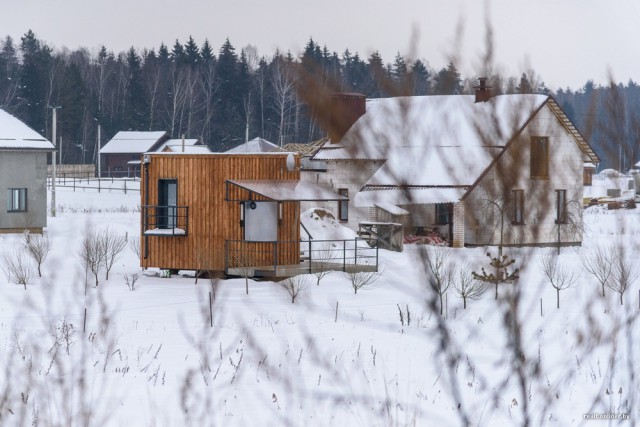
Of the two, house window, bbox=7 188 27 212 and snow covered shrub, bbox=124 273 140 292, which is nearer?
snow covered shrub, bbox=124 273 140 292

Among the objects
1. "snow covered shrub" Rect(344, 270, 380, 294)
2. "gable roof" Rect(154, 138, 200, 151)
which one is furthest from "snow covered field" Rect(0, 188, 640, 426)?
"gable roof" Rect(154, 138, 200, 151)

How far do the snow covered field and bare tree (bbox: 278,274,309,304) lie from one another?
9.0 inches

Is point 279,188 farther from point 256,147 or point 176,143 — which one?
point 176,143

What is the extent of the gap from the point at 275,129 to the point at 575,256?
176ft

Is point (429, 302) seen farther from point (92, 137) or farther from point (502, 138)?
point (92, 137)

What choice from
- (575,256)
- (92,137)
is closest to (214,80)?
(92,137)

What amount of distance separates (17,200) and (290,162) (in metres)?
16.7

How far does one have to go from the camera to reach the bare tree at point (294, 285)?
68.6ft

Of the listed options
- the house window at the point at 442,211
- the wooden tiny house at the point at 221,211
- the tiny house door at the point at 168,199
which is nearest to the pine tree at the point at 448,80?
the house window at the point at 442,211

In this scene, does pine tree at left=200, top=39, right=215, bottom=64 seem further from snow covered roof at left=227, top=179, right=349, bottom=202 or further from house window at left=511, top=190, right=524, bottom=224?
house window at left=511, top=190, right=524, bottom=224

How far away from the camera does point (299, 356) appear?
1489 centimetres

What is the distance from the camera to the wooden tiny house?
25062 mm

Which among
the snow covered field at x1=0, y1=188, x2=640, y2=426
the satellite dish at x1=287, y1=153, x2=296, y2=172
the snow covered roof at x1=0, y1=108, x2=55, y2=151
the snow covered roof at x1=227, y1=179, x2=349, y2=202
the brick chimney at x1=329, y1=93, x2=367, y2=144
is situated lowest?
the snow covered field at x1=0, y1=188, x2=640, y2=426

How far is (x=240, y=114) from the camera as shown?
85.1 metres
